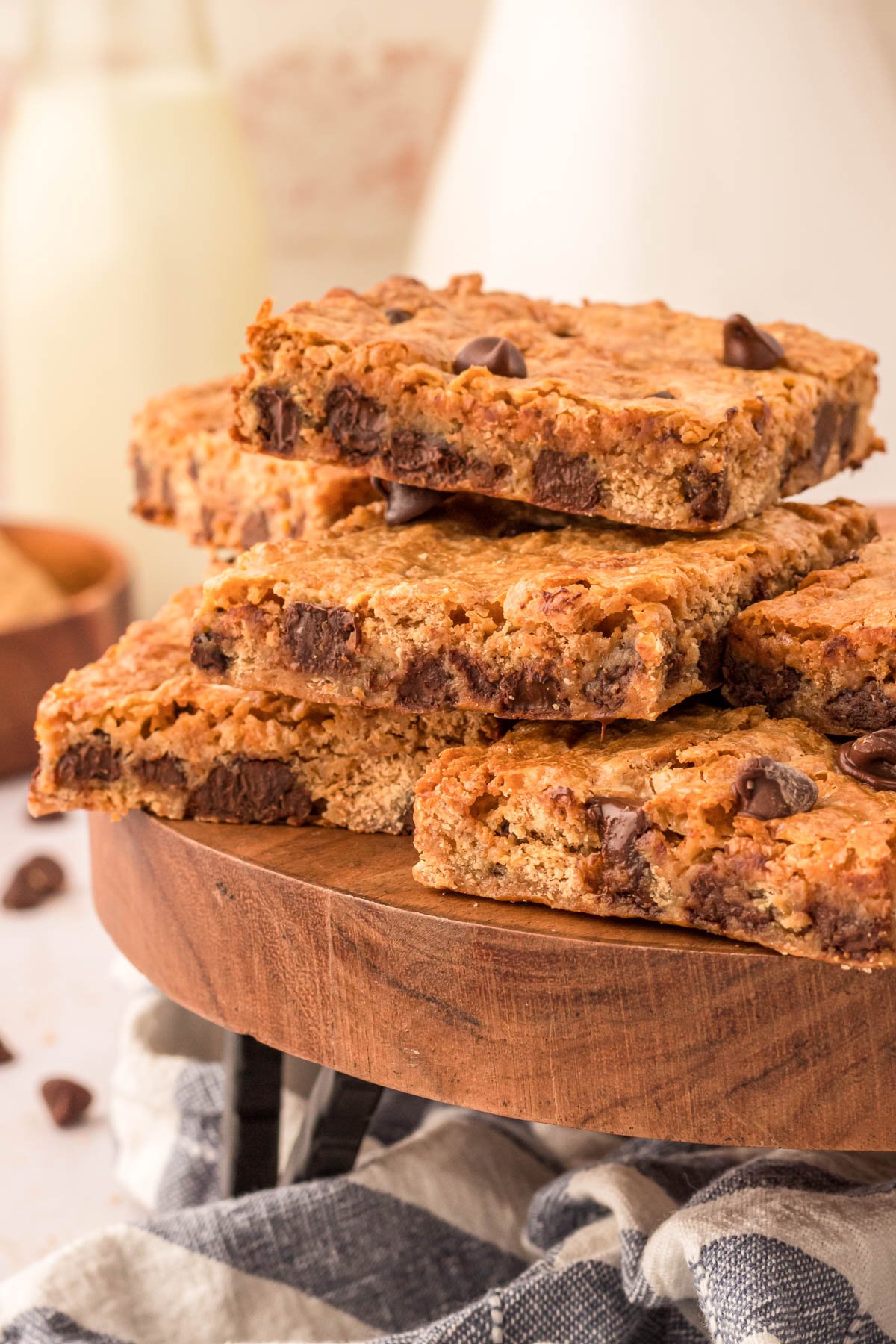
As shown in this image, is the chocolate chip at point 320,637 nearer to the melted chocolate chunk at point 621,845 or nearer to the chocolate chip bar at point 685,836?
the chocolate chip bar at point 685,836

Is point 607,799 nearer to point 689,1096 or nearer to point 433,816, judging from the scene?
point 433,816

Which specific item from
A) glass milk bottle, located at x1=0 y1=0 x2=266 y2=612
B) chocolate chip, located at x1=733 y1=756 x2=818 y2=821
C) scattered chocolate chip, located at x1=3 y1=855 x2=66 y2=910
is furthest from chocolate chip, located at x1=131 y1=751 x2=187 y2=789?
glass milk bottle, located at x1=0 y1=0 x2=266 y2=612

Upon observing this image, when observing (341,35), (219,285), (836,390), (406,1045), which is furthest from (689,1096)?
(341,35)

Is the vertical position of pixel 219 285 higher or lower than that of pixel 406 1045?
higher

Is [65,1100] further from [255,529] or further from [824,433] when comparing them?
[824,433]

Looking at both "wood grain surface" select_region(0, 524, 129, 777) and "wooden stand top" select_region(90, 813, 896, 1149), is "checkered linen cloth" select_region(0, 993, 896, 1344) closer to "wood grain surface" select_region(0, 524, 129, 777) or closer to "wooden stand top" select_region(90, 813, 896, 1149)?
"wooden stand top" select_region(90, 813, 896, 1149)

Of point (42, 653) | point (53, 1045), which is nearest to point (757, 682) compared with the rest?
point (53, 1045)
